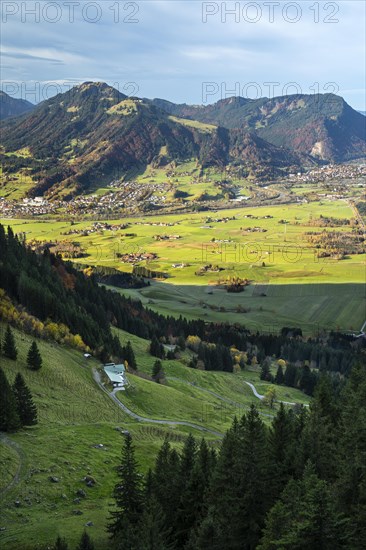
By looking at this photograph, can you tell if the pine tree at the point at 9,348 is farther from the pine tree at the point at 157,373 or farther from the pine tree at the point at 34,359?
the pine tree at the point at 157,373

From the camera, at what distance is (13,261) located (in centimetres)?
12631

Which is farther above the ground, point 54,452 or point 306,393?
point 54,452

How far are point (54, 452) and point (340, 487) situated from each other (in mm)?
31844

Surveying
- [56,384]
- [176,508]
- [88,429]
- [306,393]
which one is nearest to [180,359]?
[306,393]

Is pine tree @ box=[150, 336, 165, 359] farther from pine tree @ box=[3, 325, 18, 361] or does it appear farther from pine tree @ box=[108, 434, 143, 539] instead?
pine tree @ box=[108, 434, 143, 539]

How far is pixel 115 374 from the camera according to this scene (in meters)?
89.8

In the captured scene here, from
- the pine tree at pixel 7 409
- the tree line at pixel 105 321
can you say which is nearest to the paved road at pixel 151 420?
the tree line at pixel 105 321

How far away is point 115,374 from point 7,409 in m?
34.6

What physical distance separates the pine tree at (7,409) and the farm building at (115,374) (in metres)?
31.2

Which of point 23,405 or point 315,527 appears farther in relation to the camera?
point 23,405

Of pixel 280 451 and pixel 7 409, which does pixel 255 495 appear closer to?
pixel 280 451

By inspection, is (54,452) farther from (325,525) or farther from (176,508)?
(325,525)

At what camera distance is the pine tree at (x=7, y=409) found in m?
55.6

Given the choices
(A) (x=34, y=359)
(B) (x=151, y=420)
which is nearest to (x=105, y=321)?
(A) (x=34, y=359)
